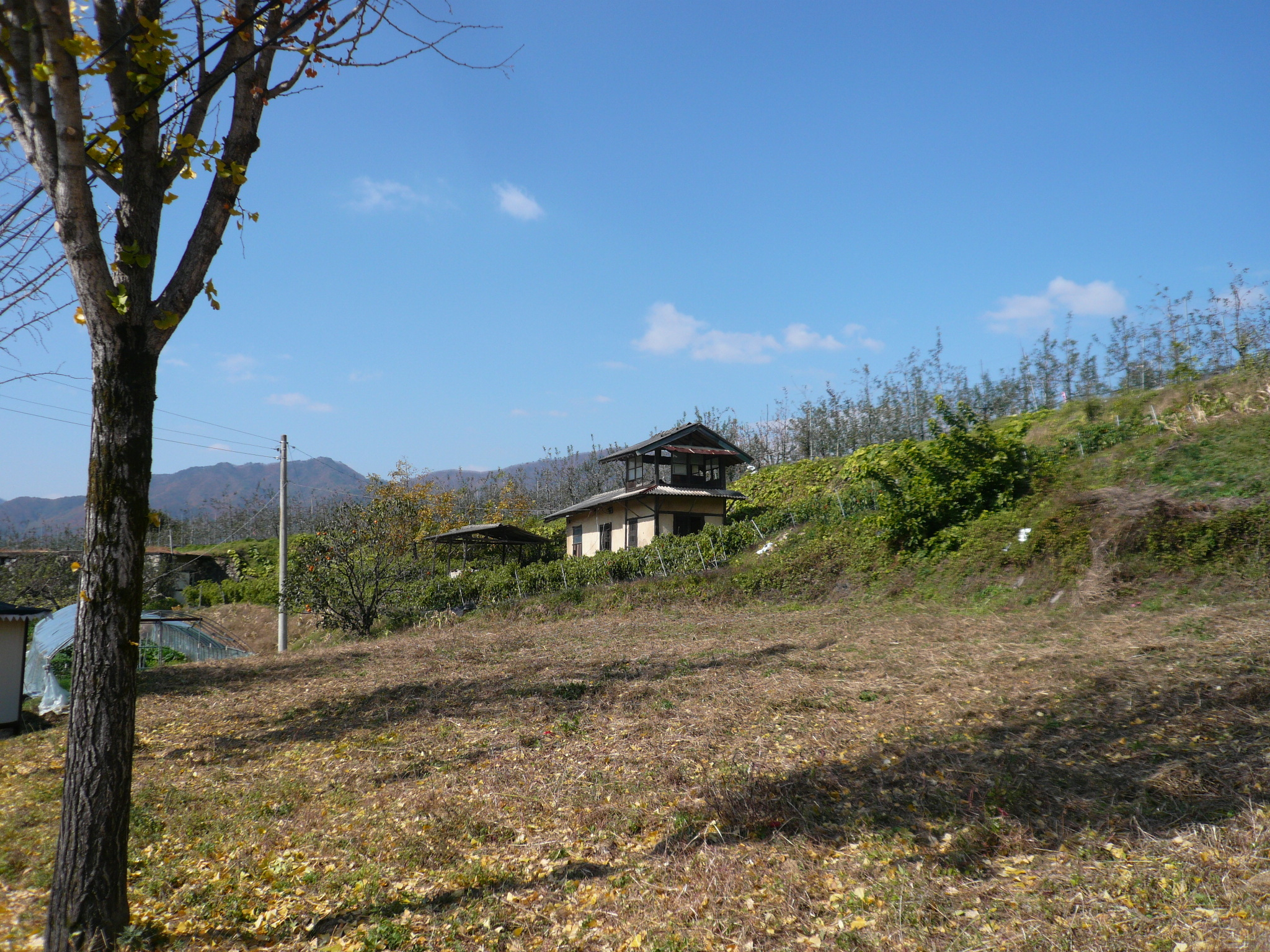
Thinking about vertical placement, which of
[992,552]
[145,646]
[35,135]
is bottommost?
[145,646]

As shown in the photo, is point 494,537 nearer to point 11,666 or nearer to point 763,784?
point 11,666

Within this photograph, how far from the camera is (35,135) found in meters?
3.25

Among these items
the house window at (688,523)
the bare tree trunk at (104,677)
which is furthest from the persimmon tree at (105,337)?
the house window at (688,523)

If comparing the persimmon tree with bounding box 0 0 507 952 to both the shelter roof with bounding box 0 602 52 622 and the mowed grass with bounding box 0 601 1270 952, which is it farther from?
the shelter roof with bounding box 0 602 52 622

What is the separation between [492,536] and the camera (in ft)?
85.5

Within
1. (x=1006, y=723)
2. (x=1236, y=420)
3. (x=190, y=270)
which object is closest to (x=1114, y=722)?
(x=1006, y=723)

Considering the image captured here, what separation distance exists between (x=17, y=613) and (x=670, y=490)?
61.3 feet

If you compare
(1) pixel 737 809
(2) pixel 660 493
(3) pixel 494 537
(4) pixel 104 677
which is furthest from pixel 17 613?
(2) pixel 660 493

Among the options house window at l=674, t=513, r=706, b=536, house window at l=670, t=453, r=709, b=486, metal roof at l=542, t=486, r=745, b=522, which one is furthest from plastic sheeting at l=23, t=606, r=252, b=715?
house window at l=670, t=453, r=709, b=486

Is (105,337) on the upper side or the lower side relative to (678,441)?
lower

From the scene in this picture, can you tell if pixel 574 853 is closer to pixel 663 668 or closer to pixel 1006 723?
pixel 1006 723

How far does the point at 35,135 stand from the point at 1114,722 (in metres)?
7.72

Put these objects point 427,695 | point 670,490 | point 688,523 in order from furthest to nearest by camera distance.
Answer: point 688,523 → point 670,490 → point 427,695

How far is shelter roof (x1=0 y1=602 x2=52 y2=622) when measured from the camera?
8875 millimetres
